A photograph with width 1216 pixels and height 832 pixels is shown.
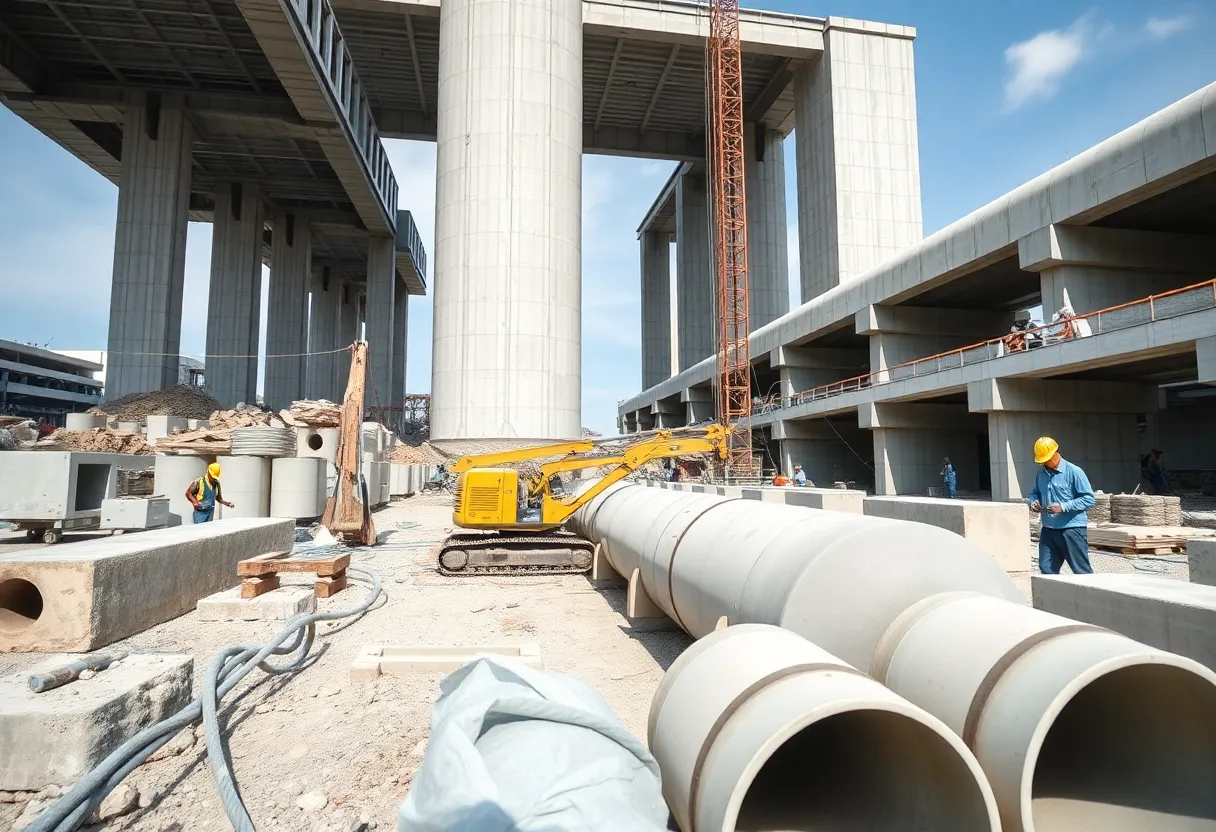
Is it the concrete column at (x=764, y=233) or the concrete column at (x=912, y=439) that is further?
the concrete column at (x=764, y=233)

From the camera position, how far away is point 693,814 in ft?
7.89

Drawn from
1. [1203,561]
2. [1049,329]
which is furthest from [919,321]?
[1203,561]

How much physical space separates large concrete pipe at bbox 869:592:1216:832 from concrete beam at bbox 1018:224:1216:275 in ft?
59.1

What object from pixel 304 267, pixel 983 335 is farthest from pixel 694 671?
pixel 304 267

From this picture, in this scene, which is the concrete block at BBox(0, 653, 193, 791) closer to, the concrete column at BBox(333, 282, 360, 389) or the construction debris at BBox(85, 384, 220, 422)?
the construction debris at BBox(85, 384, 220, 422)

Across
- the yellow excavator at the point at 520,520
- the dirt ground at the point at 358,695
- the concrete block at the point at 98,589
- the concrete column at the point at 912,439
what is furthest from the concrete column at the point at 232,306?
the concrete column at the point at 912,439

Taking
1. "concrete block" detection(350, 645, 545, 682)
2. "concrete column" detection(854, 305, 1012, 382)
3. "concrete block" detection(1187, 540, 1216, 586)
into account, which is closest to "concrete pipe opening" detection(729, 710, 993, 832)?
"concrete block" detection(350, 645, 545, 682)

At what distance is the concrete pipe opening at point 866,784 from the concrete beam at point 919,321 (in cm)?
2444

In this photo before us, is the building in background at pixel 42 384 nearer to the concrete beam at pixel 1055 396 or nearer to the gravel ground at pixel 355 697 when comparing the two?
the gravel ground at pixel 355 697

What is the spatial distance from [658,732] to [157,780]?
311 centimetres

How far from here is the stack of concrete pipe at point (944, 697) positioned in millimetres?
2361

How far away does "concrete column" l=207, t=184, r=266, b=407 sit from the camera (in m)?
38.1

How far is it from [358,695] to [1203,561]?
644 cm

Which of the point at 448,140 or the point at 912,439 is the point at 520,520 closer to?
the point at 912,439
